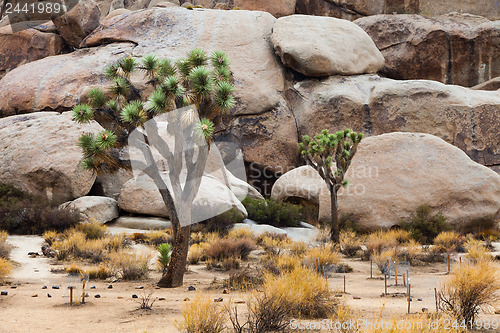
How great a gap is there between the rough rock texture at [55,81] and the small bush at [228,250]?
12896 mm

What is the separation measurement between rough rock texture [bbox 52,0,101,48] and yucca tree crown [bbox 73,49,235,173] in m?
19.4

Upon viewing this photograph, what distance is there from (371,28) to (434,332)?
26.4m

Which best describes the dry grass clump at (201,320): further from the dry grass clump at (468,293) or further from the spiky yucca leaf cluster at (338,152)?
the spiky yucca leaf cluster at (338,152)

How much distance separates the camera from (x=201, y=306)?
5.37 m

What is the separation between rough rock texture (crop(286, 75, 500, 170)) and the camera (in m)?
21.6

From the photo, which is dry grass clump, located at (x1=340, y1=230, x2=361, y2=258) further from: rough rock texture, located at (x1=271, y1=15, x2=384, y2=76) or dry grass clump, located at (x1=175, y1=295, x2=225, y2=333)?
rough rock texture, located at (x1=271, y1=15, x2=384, y2=76)

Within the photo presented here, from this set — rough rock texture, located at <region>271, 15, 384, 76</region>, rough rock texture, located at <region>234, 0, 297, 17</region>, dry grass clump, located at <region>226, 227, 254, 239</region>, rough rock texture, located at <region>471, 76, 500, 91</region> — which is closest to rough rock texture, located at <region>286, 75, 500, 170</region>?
rough rock texture, located at <region>271, 15, 384, 76</region>

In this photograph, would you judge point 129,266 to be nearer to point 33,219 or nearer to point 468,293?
point 33,219

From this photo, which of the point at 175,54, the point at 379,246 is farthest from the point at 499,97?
the point at 175,54

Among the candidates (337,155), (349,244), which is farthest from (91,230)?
(337,155)

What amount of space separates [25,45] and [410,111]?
22.3m

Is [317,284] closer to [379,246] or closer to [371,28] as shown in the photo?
[379,246]

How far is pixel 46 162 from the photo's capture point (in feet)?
56.2

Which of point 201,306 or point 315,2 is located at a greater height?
point 315,2
